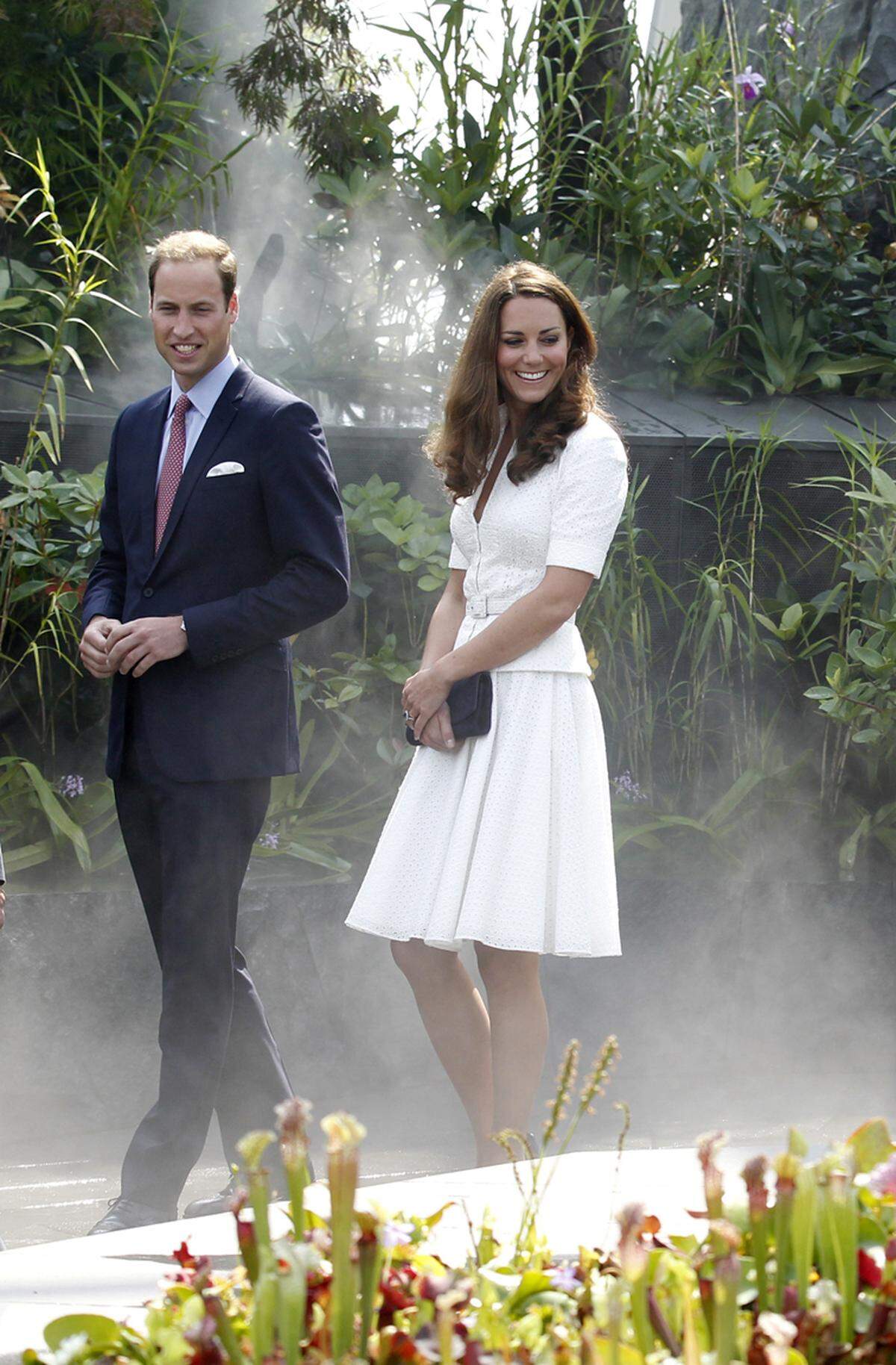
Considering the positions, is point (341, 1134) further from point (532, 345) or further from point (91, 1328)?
point (532, 345)

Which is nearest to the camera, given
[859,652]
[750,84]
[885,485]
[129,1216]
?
[129,1216]

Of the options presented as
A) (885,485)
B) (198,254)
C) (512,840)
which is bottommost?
(512,840)

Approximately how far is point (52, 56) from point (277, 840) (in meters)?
2.94

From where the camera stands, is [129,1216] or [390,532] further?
[390,532]

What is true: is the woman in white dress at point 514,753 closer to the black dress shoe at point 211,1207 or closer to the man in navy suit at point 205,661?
the man in navy suit at point 205,661

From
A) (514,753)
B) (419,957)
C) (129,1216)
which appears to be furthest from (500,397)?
(129,1216)

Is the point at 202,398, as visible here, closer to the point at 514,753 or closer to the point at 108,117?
the point at 514,753

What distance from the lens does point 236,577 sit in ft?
9.45

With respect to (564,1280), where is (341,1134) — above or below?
above

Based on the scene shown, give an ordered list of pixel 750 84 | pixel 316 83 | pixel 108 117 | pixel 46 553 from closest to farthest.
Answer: pixel 46 553 < pixel 108 117 < pixel 316 83 < pixel 750 84

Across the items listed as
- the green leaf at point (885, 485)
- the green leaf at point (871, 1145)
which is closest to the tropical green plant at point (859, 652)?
the green leaf at point (885, 485)

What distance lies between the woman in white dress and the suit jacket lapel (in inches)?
16.0

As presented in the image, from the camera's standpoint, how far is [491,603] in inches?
113

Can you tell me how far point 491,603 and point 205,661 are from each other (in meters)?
0.52
